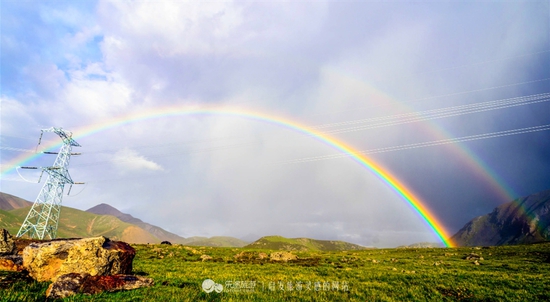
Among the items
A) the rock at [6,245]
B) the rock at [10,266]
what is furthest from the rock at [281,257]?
the rock at [6,245]

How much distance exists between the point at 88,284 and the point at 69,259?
4110 mm

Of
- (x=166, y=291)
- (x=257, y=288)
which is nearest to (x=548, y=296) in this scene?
(x=257, y=288)

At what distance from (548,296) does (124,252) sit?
2675cm

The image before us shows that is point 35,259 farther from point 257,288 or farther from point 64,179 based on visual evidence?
point 64,179

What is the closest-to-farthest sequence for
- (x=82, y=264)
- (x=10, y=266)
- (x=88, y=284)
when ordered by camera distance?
(x=88, y=284), (x=82, y=264), (x=10, y=266)

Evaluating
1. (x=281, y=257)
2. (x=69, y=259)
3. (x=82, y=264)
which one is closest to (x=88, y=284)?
(x=82, y=264)

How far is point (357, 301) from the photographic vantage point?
42.4 feet

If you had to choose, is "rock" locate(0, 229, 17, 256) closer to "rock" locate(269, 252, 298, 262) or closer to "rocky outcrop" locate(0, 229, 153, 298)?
"rocky outcrop" locate(0, 229, 153, 298)

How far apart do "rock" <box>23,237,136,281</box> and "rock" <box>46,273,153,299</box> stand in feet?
7.54

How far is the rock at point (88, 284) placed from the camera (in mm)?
11766

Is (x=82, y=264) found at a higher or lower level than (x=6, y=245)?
lower

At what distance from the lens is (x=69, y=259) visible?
605 inches

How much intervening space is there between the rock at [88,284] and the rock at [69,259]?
230cm

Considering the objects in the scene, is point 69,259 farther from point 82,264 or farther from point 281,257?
point 281,257
